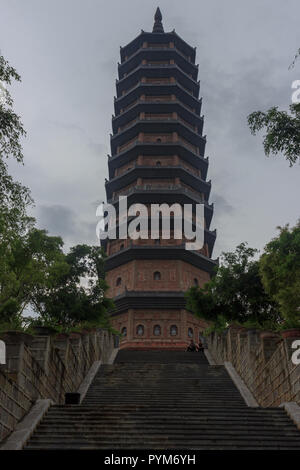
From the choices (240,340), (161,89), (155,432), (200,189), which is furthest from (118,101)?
(155,432)

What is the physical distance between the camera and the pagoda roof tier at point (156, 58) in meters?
42.2

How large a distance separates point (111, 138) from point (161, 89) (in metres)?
5.88

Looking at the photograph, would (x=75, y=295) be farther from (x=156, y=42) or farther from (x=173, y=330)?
(x=156, y=42)

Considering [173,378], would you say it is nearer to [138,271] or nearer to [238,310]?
[238,310]

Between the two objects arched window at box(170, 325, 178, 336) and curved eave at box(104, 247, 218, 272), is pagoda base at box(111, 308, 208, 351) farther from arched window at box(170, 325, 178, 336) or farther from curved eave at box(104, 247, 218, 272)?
curved eave at box(104, 247, 218, 272)

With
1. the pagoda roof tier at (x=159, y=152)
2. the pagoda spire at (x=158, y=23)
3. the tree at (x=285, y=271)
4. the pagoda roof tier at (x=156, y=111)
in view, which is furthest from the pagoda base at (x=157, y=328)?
the pagoda spire at (x=158, y=23)

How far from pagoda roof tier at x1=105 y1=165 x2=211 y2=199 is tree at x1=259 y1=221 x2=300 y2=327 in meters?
18.9

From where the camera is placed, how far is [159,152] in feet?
122

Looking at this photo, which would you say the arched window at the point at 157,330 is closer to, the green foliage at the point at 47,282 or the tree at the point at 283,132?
the green foliage at the point at 47,282

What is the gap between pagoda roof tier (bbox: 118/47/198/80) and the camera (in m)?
42.2

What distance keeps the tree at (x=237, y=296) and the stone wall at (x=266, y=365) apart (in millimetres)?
3639

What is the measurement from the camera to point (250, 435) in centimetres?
867

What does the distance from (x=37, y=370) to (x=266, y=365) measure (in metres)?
5.74

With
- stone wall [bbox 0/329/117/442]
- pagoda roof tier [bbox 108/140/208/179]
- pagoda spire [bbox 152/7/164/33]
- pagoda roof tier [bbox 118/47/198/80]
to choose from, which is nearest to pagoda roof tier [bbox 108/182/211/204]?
pagoda roof tier [bbox 108/140/208/179]
